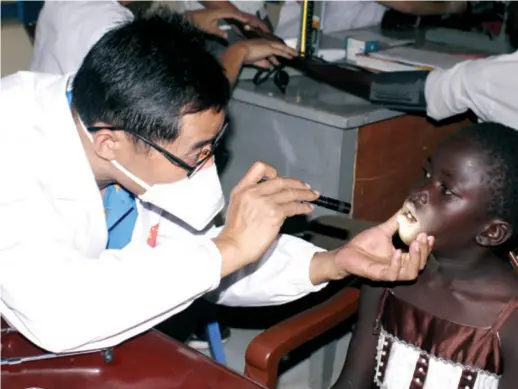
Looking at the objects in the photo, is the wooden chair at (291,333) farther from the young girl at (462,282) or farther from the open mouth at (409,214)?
the open mouth at (409,214)

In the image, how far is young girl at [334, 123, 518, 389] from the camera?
1268 millimetres

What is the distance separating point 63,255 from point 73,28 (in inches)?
44.2

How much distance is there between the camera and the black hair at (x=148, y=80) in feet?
4.13

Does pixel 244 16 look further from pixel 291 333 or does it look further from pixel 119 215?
pixel 291 333

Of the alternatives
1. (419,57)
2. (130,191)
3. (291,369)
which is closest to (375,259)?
(130,191)

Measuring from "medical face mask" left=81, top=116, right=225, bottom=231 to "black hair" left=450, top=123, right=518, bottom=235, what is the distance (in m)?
0.52

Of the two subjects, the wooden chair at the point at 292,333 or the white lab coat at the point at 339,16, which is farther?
the white lab coat at the point at 339,16

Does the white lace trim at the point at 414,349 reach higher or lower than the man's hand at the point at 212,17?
lower

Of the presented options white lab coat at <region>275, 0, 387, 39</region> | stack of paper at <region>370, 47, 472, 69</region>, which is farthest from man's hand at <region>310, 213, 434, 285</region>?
white lab coat at <region>275, 0, 387, 39</region>

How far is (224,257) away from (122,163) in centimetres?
30

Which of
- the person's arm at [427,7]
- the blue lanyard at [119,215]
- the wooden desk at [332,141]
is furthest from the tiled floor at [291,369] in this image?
the person's arm at [427,7]

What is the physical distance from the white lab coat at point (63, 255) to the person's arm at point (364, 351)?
394mm

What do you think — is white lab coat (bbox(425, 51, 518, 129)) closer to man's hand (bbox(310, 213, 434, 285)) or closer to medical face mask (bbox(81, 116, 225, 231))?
man's hand (bbox(310, 213, 434, 285))

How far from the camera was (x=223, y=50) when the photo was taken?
7.38 feet
